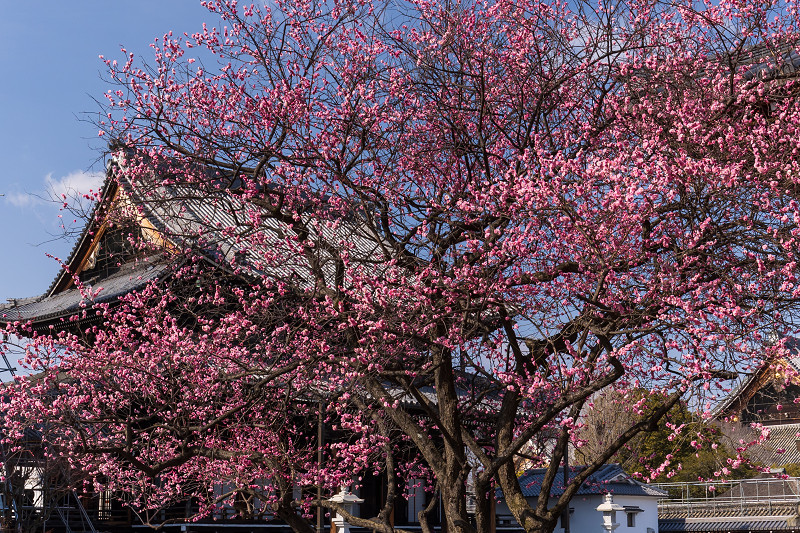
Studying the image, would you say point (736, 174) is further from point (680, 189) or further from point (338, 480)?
point (338, 480)

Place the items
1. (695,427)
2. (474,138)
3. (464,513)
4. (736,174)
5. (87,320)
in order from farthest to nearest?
(87,320)
(474,138)
(464,513)
(695,427)
(736,174)

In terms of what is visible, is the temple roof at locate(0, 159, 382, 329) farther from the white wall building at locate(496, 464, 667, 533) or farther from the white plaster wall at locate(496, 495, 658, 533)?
the white plaster wall at locate(496, 495, 658, 533)

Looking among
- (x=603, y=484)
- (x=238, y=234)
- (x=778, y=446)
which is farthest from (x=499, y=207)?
(x=778, y=446)

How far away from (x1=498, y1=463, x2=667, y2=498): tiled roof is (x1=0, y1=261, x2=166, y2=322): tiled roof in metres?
13.1

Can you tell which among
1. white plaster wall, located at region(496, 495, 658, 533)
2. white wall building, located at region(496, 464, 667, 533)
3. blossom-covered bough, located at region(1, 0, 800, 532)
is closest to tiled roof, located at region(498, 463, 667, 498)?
white wall building, located at region(496, 464, 667, 533)

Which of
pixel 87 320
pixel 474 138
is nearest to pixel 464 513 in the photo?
pixel 474 138

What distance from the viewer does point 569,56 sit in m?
9.27

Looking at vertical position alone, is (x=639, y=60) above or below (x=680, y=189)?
above

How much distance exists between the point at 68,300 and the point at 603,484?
59.2 feet

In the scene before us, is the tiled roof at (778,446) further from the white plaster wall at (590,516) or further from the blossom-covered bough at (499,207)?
the blossom-covered bough at (499,207)

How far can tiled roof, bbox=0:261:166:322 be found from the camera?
19.8 meters

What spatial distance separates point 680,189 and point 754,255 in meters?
1.05

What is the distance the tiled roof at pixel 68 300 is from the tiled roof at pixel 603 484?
1311 centimetres

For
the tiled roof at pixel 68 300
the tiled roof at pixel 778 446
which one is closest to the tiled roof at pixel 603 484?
the tiled roof at pixel 778 446
